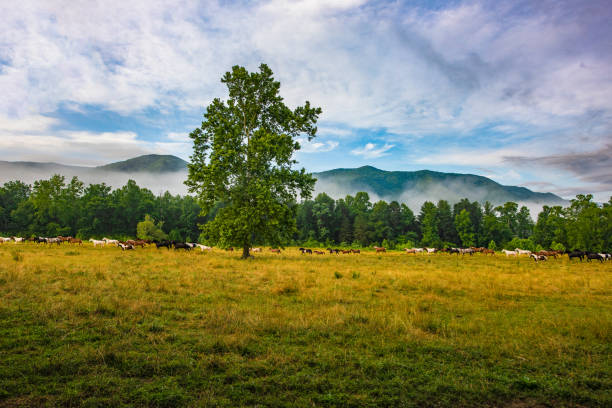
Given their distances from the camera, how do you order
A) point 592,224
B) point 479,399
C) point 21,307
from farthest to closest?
point 592,224
point 21,307
point 479,399

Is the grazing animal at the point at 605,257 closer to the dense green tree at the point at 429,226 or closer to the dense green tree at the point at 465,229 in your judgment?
the dense green tree at the point at 429,226

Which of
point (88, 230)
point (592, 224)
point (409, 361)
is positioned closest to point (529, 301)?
point (409, 361)

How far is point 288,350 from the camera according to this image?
6426mm

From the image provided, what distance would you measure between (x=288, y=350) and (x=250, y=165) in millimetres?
22515

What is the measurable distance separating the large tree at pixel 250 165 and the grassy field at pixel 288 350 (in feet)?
48.9

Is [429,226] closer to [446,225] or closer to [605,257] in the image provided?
[446,225]

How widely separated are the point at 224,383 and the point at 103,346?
281 cm

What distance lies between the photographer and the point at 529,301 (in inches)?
495

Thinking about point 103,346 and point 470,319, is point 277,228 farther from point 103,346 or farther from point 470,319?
point 103,346

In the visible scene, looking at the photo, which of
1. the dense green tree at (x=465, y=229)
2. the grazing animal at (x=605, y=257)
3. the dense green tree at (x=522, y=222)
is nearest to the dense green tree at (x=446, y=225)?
the dense green tree at (x=465, y=229)

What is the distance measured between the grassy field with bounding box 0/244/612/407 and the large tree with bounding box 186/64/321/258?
1491 cm

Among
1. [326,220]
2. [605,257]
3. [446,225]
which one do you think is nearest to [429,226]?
[446,225]

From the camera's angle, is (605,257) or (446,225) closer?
(605,257)

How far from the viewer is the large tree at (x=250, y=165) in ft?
86.4
